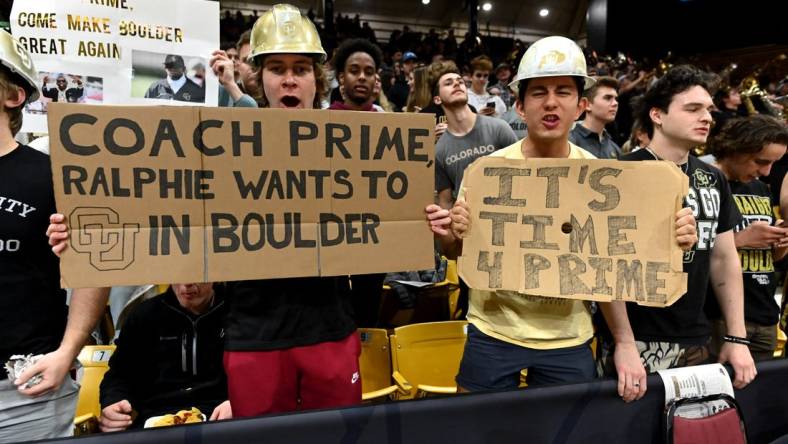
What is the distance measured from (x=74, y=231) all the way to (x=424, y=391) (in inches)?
64.1

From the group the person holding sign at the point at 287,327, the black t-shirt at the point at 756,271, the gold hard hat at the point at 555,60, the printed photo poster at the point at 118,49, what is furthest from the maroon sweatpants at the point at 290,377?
the black t-shirt at the point at 756,271

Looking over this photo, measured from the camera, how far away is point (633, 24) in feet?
42.9

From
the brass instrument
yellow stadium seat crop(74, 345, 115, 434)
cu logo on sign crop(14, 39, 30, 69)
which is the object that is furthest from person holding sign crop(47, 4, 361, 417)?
the brass instrument

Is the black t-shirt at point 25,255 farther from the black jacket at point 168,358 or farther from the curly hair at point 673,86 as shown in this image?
the curly hair at point 673,86

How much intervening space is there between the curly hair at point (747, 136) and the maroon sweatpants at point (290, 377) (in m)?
1.87

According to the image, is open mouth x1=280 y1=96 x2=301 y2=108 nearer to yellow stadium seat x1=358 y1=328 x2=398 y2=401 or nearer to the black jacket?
the black jacket

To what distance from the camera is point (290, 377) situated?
4.93 ft

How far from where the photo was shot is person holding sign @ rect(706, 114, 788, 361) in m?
2.27

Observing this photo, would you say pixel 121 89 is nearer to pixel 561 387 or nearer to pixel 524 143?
pixel 524 143

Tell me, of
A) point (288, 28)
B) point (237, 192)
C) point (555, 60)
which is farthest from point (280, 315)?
point (555, 60)

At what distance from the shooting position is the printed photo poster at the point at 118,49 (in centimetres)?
215

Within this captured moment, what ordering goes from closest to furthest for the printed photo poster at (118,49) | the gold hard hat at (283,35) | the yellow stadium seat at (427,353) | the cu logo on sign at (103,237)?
the cu logo on sign at (103,237) → the gold hard hat at (283,35) → the printed photo poster at (118,49) → the yellow stadium seat at (427,353)

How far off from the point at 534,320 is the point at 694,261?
61 cm

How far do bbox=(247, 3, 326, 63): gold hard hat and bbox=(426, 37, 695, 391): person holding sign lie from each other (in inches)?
24.2
